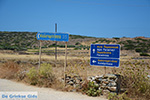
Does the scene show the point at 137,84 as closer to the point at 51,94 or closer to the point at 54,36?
the point at 51,94

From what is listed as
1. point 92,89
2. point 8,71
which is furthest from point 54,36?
point 8,71

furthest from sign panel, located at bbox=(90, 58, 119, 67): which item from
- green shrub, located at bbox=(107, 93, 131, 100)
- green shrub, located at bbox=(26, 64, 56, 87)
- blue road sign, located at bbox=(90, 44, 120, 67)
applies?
green shrub, located at bbox=(26, 64, 56, 87)

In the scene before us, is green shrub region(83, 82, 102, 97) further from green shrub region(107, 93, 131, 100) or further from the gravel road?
green shrub region(107, 93, 131, 100)

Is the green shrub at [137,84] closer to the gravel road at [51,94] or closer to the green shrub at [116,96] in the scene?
the green shrub at [116,96]

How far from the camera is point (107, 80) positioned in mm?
8453

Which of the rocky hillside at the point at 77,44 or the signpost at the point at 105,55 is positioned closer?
the signpost at the point at 105,55

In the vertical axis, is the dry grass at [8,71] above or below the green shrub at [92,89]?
above

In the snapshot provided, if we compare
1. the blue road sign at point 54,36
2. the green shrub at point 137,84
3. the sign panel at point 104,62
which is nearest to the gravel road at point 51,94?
the green shrub at point 137,84

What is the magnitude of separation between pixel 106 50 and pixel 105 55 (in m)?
0.25

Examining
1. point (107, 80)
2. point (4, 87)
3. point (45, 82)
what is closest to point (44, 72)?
point (45, 82)

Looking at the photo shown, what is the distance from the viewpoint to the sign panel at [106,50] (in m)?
9.12

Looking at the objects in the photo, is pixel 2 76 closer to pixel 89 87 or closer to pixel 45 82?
pixel 45 82

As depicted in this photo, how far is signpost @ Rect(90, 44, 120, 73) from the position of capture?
9.12m

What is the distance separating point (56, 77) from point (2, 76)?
13.8 ft
